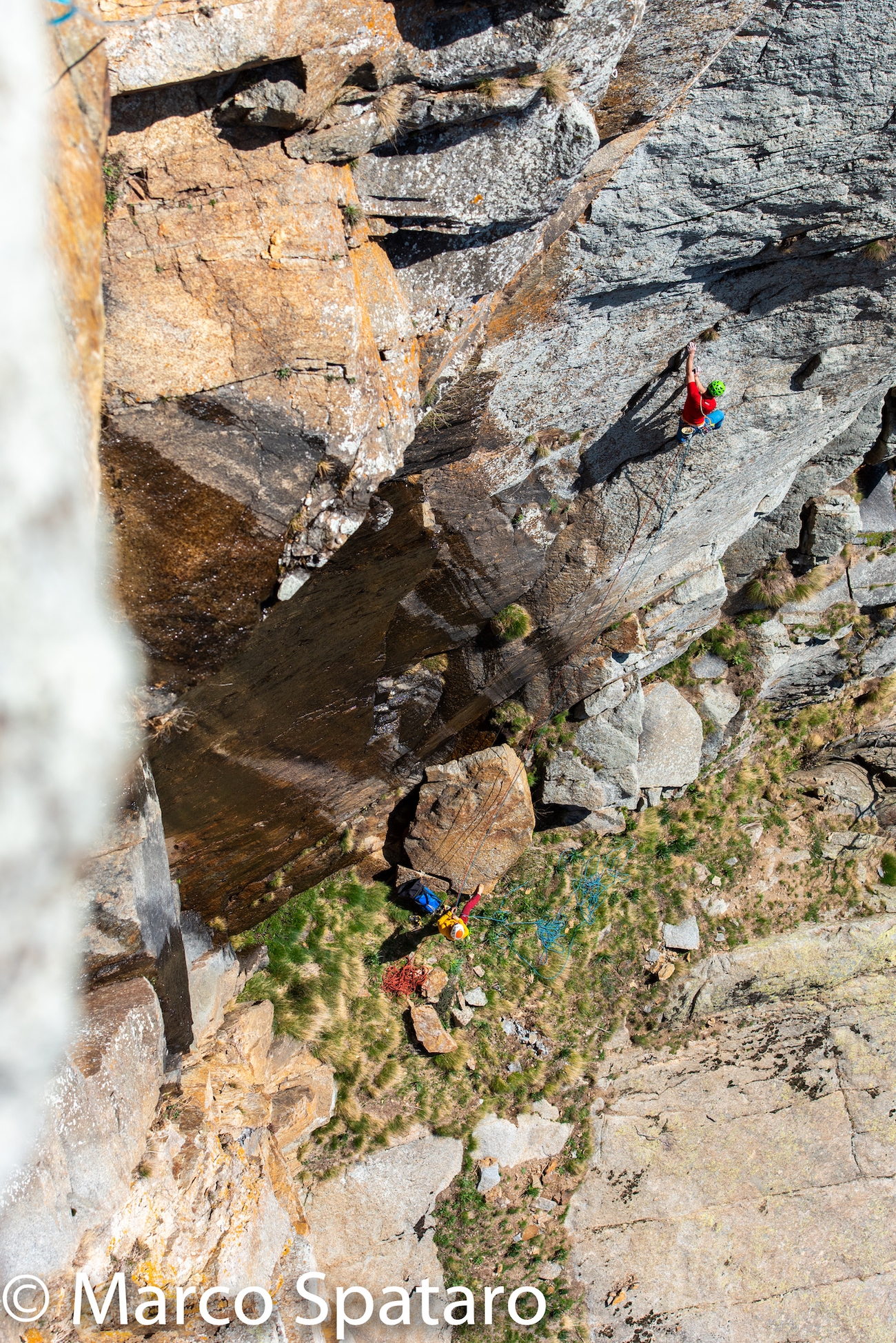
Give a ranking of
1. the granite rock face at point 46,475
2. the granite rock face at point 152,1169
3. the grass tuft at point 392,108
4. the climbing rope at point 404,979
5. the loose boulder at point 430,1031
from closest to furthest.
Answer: the granite rock face at point 46,475 < the grass tuft at point 392,108 < the granite rock face at point 152,1169 < the loose boulder at point 430,1031 < the climbing rope at point 404,979

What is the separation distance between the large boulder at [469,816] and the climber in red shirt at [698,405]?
354cm

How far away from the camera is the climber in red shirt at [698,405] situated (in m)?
5.27

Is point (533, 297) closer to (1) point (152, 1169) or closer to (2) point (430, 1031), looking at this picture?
(1) point (152, 1169)

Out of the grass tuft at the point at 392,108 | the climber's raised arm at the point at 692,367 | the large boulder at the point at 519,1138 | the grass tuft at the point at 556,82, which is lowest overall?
the large boulder at the point at 519,1138

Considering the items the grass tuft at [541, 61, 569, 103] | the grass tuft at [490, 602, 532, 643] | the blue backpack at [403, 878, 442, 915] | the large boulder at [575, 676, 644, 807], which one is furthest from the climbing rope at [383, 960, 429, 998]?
the grass tuft at [541, 61, 569, 103]

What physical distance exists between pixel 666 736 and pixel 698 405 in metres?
4.12

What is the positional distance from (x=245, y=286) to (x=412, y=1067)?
275 inches

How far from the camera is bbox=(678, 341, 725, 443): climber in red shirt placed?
527 cm

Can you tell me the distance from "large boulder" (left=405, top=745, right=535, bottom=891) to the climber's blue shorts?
3.31 meters

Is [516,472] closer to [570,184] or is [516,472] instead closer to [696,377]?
[696,377]

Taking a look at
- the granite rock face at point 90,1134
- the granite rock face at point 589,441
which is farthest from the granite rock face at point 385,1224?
the granite rock face at point 90,1134

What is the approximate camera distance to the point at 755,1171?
8430 millimetres

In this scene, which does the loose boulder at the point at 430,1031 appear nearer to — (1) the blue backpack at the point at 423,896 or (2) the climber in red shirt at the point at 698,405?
(1) the blue backpack at the point at 423,896

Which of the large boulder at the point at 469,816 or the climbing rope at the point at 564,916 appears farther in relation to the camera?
the climbing rope at the point at 564,916
